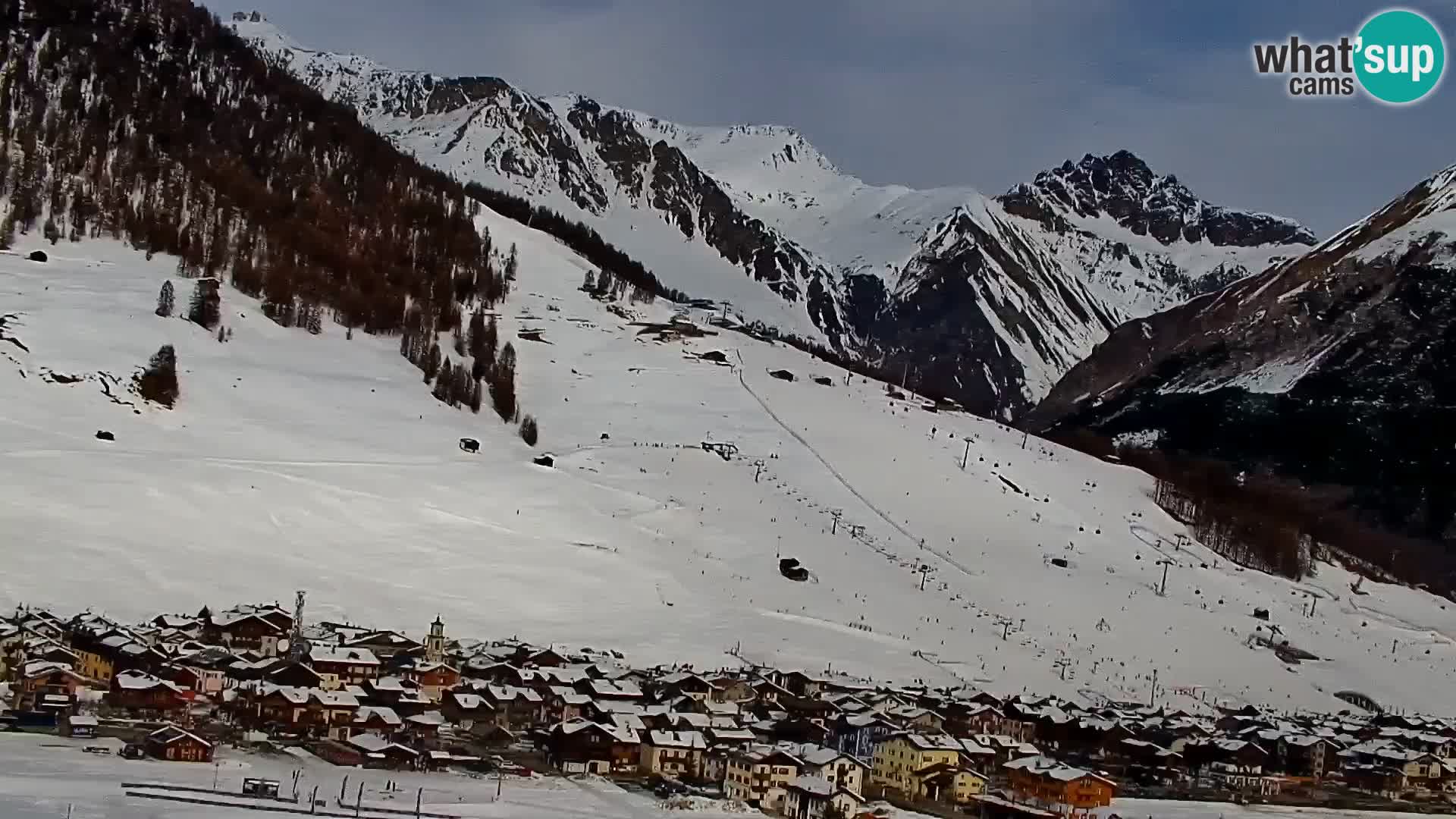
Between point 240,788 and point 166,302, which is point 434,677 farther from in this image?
point 166,302

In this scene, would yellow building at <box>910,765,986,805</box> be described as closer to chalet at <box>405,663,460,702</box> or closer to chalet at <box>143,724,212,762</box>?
chalet at <box>405,663,460,702</box>

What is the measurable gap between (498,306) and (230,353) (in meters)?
23.8

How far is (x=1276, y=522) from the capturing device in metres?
55.8

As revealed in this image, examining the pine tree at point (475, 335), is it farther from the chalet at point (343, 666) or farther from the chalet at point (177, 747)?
the chalet at point (177, 747)

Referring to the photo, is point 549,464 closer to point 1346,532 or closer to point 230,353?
point 230,353

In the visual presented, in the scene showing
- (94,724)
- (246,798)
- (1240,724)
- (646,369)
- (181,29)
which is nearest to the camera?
(246,798)

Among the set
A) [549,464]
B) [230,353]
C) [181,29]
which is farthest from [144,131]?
[549,464]

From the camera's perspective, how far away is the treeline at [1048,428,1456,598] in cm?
5100

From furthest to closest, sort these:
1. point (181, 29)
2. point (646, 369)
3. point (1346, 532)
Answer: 1. point (181, 29)
2. point (1346, 532)
3. point (646, 369)

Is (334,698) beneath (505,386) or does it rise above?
beneath

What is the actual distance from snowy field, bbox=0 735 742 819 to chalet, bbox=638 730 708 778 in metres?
1.14

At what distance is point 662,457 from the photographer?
45406 millimetres

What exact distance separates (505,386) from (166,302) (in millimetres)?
12052

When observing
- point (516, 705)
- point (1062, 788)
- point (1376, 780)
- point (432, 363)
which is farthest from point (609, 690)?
point (432, 363)
